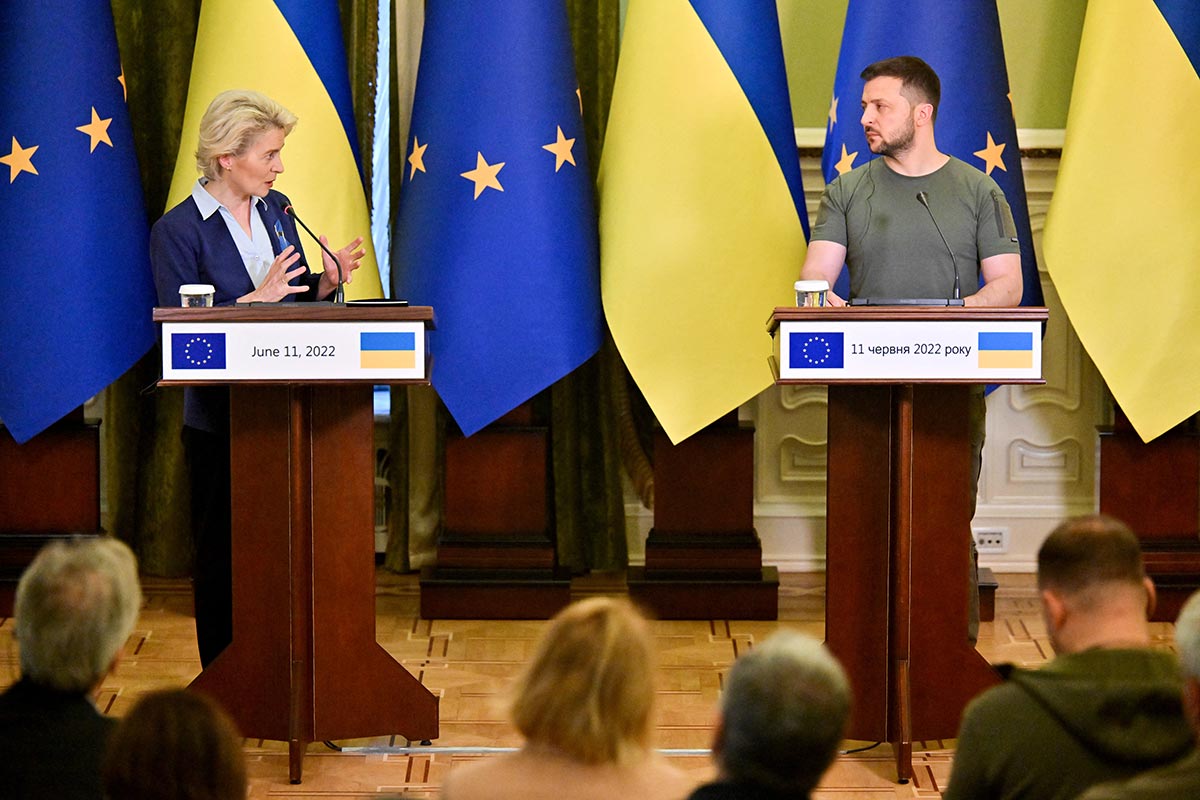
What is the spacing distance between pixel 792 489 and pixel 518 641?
1235 mm

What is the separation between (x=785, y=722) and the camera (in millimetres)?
1484

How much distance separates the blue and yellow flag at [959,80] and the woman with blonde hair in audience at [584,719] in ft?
9.30

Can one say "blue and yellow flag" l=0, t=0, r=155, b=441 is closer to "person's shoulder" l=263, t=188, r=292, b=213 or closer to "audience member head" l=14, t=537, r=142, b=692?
"person's shoulder" l=263, t=188, r=292, b=213

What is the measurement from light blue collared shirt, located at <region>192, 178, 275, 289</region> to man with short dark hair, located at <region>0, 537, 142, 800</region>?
65.9 inches

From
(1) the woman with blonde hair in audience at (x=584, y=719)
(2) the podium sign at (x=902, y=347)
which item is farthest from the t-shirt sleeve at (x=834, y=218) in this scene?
(1) the woman with blonde hair in audience at (x=584, y=719)

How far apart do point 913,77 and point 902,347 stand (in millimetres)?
930

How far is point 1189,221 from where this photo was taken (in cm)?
428

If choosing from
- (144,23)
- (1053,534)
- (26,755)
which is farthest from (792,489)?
(26,755)

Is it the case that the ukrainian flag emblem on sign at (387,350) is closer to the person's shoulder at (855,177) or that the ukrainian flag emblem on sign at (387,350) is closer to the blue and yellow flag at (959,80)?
the person's shoulder at (855,177)

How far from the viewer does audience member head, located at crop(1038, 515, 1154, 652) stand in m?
1.83

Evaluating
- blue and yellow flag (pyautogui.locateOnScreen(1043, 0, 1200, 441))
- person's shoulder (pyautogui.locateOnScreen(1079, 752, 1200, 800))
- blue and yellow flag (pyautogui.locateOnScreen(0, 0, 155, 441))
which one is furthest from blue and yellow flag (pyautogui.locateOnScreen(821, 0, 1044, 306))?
person's shoulder (pyautogui.locateOnScreen(1079, 752, 1200, 800))

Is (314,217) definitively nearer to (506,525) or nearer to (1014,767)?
(506,525)

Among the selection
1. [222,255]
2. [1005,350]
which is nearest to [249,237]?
[222,255]

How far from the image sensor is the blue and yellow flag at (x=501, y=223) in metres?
4.31
